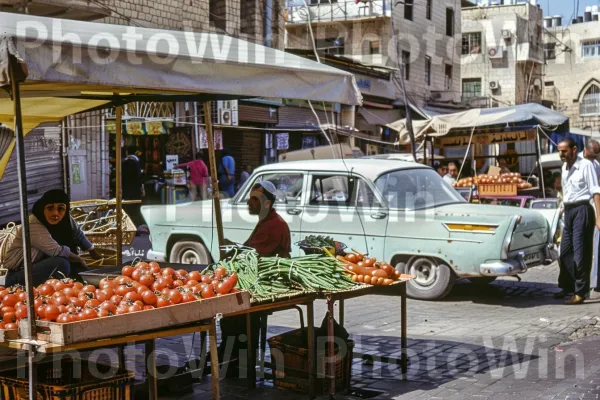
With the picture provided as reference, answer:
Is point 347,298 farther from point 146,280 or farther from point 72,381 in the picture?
point 72,381

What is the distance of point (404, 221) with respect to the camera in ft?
33.4

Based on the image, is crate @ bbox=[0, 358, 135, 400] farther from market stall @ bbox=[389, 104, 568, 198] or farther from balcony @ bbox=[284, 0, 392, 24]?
balcony @ bbox=[284, 0, 392, 24]

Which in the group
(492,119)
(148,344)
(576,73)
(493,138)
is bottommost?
(148,344)

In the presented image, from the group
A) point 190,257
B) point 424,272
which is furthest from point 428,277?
point 190,257

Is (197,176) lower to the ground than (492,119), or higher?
lower

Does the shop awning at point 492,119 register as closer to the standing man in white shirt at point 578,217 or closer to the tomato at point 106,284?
the standing man in white shirt at point 578,217

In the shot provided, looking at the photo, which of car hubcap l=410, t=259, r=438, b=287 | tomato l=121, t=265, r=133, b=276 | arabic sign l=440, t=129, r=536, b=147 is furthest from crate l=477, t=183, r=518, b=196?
tomato l=121, t=265, r=133, b=276

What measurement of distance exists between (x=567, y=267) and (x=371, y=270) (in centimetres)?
467

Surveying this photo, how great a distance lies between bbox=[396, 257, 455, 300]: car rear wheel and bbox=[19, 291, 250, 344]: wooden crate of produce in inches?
217

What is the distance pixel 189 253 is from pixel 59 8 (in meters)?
6.95

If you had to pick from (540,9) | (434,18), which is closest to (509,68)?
(540,9)

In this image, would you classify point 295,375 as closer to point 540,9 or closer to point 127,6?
point 127,6

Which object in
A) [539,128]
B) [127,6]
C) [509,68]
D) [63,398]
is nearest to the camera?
[63,398]

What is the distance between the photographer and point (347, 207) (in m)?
10.5
